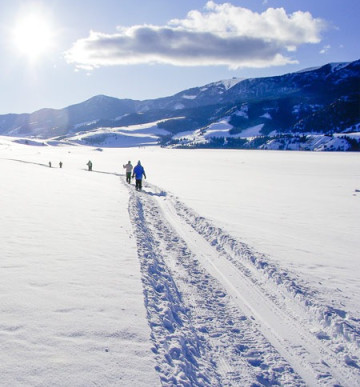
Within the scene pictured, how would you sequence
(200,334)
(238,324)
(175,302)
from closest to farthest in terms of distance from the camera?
(200,334) < (238,324) < (175,302)

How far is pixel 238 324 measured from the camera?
18.3 feet

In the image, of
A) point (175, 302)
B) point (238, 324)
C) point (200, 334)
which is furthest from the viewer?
point (175, 302)

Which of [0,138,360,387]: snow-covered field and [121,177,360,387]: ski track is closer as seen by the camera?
[0,138,360,387]: snow-covered field

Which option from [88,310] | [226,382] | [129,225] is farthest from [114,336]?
[129,225]

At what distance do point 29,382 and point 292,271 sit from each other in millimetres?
6438

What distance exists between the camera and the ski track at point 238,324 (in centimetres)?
443

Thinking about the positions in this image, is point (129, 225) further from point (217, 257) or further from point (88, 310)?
point (88, 310)

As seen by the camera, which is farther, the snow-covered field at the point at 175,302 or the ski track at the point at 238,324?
the ski track at the point at 238,324

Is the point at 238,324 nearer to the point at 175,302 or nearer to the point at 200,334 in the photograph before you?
the point at 200,334

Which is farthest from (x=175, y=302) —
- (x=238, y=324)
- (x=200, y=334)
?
(x=238, y=324)

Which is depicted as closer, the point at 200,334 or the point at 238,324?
the point at 200,334

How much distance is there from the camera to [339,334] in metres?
5.52

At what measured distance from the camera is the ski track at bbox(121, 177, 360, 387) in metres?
4.43

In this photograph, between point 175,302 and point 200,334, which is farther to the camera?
point 175,302
